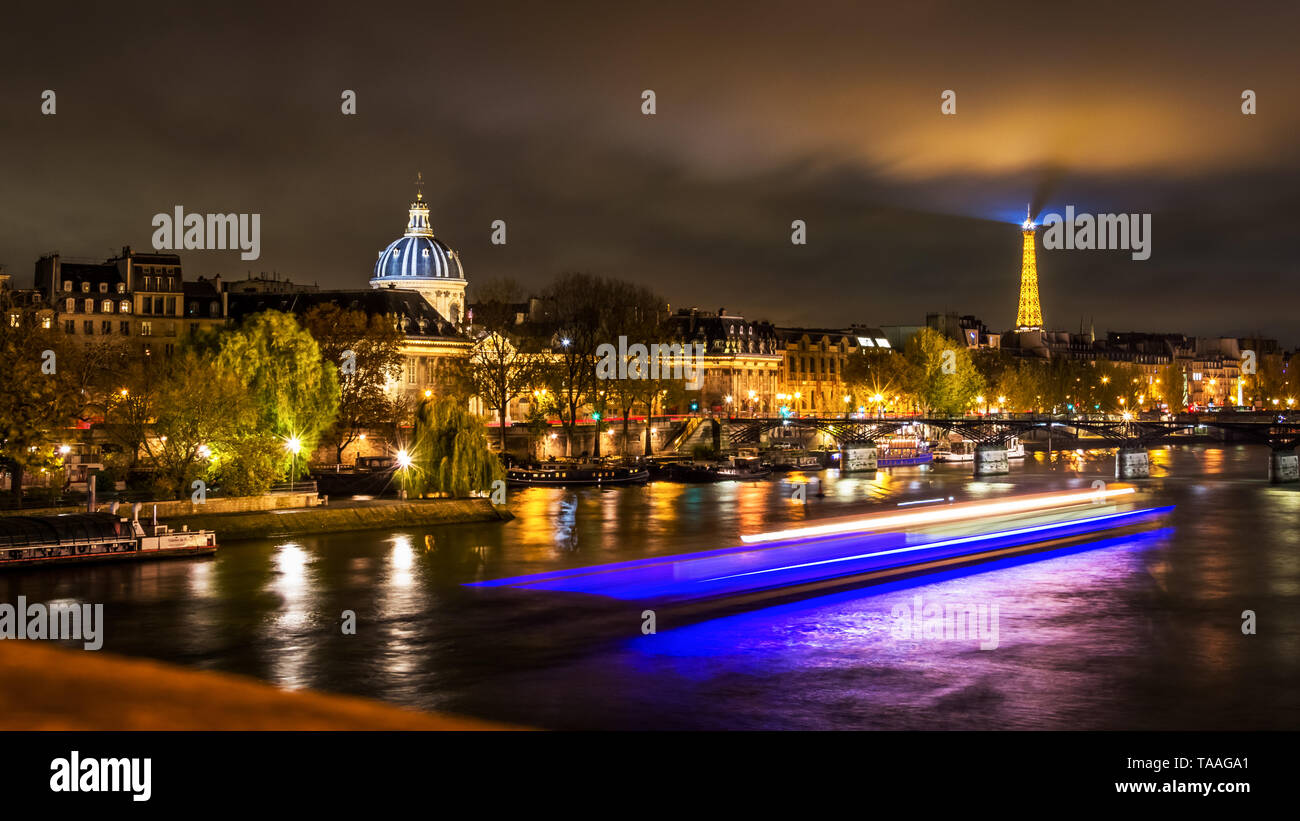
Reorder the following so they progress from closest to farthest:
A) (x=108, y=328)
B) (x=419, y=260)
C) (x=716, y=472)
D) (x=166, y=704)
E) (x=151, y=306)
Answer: (x=166, y=704), (x=716, y=472), (x=108, y=328), (x=151, y=306), (x=419, y=260)

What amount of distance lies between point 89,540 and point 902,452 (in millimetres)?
78098

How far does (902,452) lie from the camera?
354 feet

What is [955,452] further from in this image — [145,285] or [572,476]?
[145,285]

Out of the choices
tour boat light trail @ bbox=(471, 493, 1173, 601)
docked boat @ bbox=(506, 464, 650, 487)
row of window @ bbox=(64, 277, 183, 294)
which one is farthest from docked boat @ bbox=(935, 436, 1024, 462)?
tour boat light trail @ bbox=(471, 493, 1173, 601)

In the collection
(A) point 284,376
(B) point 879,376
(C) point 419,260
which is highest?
(C) point 419,260

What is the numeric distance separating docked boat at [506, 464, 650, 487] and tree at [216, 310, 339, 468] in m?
16.8

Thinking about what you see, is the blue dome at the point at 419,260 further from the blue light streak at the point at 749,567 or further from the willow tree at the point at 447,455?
the blue light streak at the point at 749,567

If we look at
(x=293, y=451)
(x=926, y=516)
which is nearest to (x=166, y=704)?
(x=926, y=516)

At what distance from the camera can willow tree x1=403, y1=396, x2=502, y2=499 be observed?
176ft

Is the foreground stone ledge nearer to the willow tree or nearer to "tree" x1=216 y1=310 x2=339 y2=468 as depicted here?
the willow tree

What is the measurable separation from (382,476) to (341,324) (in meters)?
14.4

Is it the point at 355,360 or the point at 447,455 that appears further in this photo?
the point at 355,360

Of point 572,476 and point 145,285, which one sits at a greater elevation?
point 145,285
